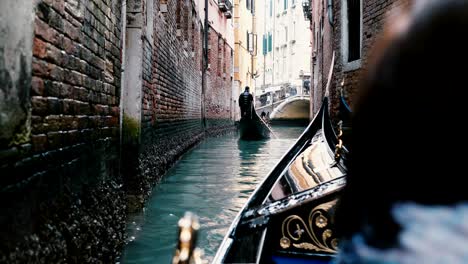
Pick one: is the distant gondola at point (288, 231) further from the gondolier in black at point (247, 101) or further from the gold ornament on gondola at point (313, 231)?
the gondolier in black at point (247, 101)

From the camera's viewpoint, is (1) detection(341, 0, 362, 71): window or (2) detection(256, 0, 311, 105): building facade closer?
(1) detection(341, 0, 362, 71): window

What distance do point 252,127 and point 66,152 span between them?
37.0 ft

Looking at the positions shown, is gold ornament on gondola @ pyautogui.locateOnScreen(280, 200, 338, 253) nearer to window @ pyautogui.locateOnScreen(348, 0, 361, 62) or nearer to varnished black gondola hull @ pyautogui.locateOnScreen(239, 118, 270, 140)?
window @ pyautogui.locateOnScreen(348, 0, 361, 62)

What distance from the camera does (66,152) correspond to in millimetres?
2127

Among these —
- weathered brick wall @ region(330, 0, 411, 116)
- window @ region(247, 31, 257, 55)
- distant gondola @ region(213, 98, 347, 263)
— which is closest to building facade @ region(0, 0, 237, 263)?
distant gondola @ region(213, 98, 347, 263)

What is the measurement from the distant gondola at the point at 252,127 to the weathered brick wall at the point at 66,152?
9990 mm

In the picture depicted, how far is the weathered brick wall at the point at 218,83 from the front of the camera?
13641mm

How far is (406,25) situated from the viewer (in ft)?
1.10

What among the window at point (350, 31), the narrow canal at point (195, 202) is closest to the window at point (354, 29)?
the window at point (350, 31)

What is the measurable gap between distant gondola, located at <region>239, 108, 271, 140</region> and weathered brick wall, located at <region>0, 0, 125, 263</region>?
9.99m

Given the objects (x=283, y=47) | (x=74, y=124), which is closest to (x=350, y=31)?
(x=74, y=124)

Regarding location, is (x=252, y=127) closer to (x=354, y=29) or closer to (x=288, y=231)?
(x=354, y=29)

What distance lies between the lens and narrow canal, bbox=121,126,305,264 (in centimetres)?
310

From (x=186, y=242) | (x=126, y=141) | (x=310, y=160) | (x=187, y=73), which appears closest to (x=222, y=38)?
(x=187, y=73)
